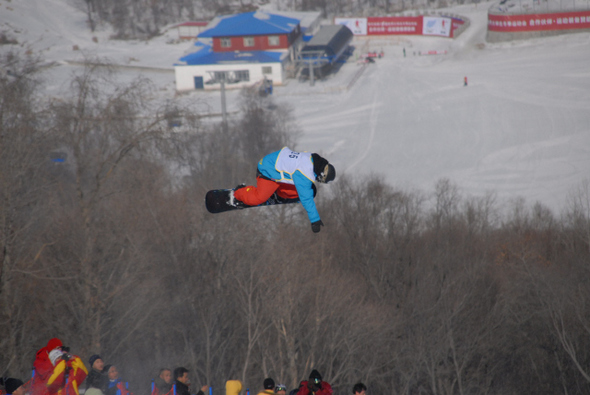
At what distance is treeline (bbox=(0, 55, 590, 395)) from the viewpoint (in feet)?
49.9

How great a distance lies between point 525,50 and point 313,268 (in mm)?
41846

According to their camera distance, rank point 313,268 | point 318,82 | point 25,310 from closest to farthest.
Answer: point 25,310, point 313,268, point 318,82

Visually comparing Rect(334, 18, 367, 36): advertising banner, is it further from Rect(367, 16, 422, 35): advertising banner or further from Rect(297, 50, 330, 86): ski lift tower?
Rect(297, 50, 330, 86): ski lift tower

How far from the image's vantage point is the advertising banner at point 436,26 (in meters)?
65.6

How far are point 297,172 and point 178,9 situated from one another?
7814 centimetres

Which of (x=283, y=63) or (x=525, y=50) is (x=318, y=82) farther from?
(x=525, y=50)

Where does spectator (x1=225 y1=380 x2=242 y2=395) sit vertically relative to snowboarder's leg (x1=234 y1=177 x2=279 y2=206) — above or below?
below

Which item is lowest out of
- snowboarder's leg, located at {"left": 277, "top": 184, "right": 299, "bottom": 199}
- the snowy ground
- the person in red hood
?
the snowy ground

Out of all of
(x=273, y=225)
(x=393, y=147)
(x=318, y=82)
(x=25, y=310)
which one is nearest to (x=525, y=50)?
(x=318, y=82)

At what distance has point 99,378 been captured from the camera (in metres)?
7.64

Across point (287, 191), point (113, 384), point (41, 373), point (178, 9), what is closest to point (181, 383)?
point (113, 384)

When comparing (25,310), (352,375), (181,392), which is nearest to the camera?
(181,392)

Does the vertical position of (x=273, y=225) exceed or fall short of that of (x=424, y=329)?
it exceeds it

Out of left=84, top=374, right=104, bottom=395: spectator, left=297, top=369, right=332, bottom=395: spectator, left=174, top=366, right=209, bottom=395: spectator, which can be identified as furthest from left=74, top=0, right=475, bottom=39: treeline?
left=297, top=369, right=332, bottom=395: spectator
